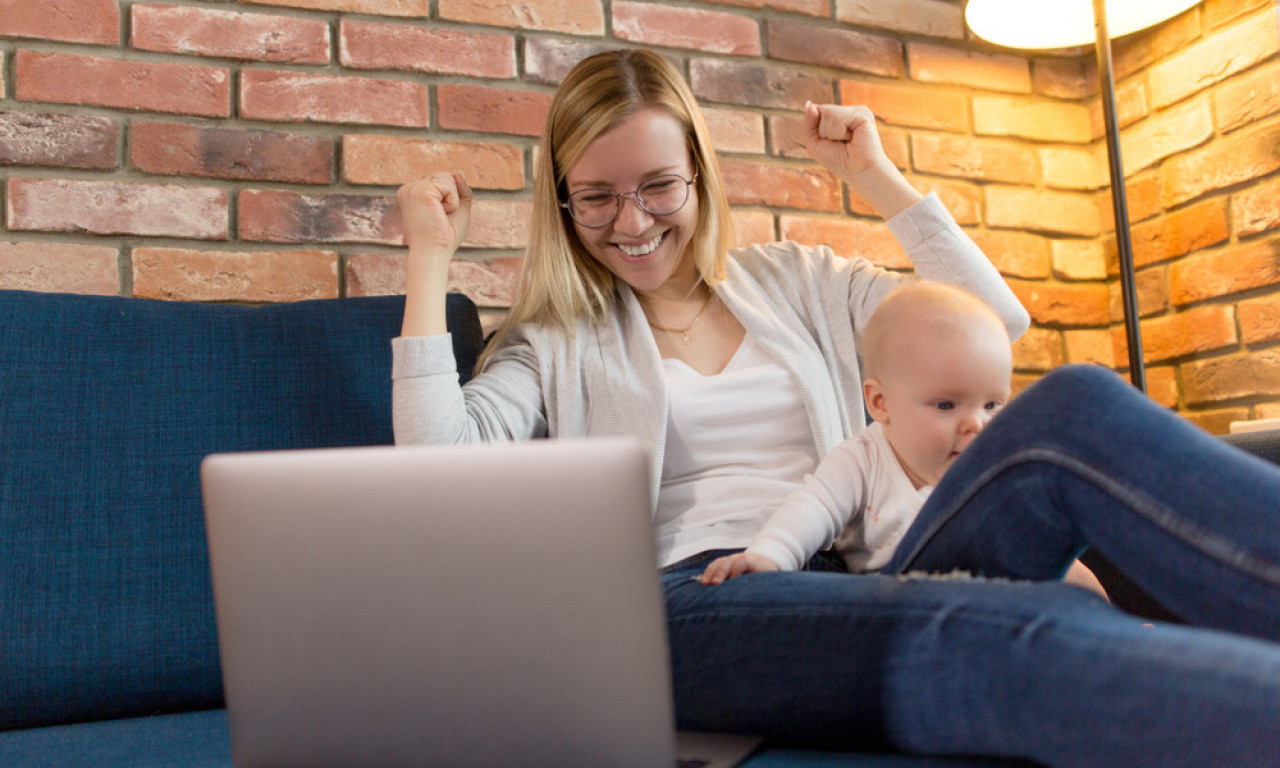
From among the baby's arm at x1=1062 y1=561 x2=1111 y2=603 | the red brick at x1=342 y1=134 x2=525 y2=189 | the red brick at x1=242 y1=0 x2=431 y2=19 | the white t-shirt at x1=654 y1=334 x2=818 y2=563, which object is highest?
the red brick at x1=242 y1=0 x2=431 y2=19

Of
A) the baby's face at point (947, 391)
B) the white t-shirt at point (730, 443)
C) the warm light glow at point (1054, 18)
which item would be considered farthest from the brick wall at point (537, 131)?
the baby's face at point (947, 391)

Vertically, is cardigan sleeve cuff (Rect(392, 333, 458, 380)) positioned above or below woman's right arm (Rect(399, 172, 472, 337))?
below

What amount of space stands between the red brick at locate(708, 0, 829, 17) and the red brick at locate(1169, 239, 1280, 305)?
32.8 inches

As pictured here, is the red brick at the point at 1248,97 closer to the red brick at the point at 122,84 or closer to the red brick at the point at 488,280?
the red brick at the point at 488,280

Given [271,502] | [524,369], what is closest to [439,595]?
[271,502]

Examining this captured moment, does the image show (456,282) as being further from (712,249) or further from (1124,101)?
(1124,101)

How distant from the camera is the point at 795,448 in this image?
137cm

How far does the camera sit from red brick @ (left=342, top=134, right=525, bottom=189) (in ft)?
5.52

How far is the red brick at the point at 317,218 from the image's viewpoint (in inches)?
63.9

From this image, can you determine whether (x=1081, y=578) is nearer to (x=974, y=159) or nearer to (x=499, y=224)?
(x=499, y=224)

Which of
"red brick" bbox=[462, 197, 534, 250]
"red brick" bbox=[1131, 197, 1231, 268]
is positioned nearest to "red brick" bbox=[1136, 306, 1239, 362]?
"red brick" bbox=[1131, 197, 1231, 268]

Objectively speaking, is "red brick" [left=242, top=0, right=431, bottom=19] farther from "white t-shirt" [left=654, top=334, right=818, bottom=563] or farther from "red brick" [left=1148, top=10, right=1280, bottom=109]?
"red brick" [left=1148, top=10, right=1280, bottom=109]

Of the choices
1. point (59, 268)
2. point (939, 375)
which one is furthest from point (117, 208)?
point (939, 375)

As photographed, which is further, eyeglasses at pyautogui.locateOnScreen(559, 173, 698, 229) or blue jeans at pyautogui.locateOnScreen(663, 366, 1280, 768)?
eyeglasses at pyautogui.locateOnScreen(559, 173, 698, 229)
